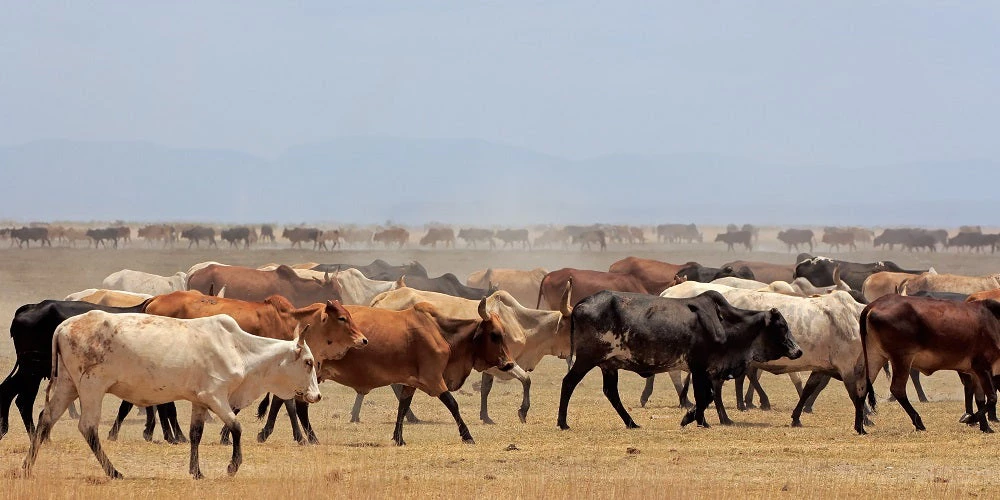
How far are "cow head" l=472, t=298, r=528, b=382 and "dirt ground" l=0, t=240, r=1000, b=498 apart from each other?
873 mm


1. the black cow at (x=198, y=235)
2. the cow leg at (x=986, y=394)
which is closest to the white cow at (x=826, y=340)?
the cow leg at (x=986, y=394)

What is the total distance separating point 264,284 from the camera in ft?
97.1

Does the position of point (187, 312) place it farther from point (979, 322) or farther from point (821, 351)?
point (979, 322)

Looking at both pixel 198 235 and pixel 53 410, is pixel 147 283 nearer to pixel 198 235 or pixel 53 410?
pixel 53 410

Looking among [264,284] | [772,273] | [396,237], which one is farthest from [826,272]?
[396,237]

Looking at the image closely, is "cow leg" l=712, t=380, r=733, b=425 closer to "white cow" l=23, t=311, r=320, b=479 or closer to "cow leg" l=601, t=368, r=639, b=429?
"cow leg" l=601, t=368, r=639, b=429

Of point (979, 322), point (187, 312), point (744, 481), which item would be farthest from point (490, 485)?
point (979, 322)

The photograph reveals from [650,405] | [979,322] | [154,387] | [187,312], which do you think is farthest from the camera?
[650,405]

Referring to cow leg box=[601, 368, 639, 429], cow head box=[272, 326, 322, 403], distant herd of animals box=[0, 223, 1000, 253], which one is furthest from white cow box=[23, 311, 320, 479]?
distant herd of animals box=[0, 223, 1000, 253]

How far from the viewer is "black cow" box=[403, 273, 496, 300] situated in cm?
2817

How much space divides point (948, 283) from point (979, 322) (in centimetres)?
1358

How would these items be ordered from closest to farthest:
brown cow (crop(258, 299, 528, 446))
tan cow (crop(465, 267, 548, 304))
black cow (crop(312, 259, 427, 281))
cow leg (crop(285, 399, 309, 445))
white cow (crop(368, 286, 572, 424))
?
cow leg (crop(285, 399, 309, 445)) → brown cow (crop(258, 299, 528, 446)) → white cow (crop(368, 286, 572, 424)) → black cow (crop(312, 259, 427, 281)) → tan cow (crop(465, 267, 548, 304))

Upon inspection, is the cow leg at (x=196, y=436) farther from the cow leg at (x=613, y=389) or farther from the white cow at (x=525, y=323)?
the white cow at (x=525, y=323)

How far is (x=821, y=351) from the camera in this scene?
62.9 feet
